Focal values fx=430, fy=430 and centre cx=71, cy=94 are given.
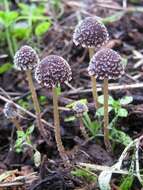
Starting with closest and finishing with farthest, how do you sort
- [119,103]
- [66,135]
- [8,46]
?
[119,103], [66,135], [8,46]

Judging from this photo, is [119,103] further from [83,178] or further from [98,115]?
[83,178]

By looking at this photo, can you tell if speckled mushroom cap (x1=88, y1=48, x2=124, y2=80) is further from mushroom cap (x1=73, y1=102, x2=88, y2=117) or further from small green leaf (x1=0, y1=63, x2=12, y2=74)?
small green leaf (x1=0, y1=63, x2=12, y2=74)

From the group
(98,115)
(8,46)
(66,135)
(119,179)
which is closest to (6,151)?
(66,135)

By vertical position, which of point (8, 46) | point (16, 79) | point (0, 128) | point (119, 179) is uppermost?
point (8, 46)

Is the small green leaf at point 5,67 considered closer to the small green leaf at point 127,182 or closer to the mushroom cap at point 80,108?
the mushroom cap at point 80,108

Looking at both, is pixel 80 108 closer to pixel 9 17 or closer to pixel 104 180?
pixel 104 180

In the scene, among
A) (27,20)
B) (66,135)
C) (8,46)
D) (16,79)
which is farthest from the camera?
(27,20)
